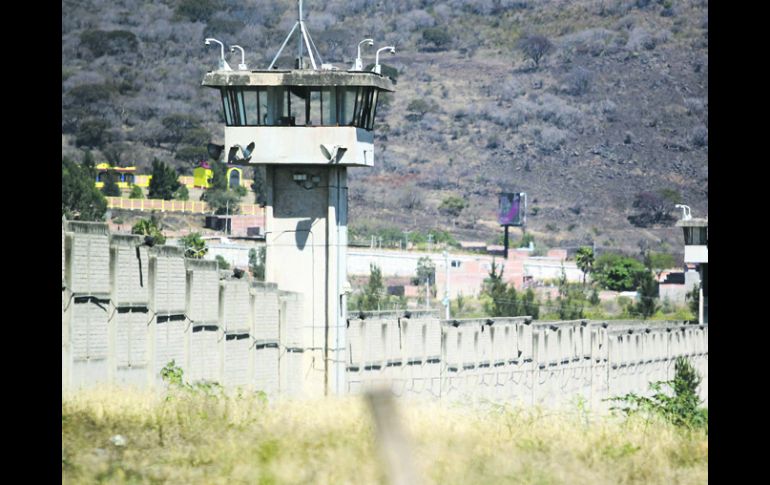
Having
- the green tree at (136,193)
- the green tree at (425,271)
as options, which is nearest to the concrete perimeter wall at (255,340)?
the green tree at (425,271)

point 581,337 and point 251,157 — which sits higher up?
point 251,157

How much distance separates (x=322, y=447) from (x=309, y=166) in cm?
2756

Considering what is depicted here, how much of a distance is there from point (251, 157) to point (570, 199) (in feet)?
516

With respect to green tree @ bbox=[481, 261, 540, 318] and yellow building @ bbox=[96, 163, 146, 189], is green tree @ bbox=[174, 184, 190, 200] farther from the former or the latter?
green tree @ bbox=[481, 261, 540, 318]

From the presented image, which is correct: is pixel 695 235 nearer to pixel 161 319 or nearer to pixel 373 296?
pixel 373 296

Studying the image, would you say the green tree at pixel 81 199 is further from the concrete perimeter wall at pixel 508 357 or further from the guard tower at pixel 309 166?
the guard tower at pixel 309 166

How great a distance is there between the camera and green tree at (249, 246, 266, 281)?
366 feet

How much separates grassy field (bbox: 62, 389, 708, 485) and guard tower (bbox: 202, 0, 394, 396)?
74.9 feet

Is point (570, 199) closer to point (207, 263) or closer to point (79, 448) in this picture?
point (207, 263)

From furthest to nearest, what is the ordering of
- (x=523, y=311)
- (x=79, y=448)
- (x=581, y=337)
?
(x=523, y=311), (x=581, y=337), (x=79, y=448)

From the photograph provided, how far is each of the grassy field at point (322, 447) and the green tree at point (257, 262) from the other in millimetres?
86470

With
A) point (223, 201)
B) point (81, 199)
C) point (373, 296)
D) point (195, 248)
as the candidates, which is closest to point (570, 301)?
point (373, 296)

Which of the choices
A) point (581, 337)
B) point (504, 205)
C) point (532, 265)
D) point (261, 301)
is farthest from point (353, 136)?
point (504, 205)

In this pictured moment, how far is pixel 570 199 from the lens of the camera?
652ft
